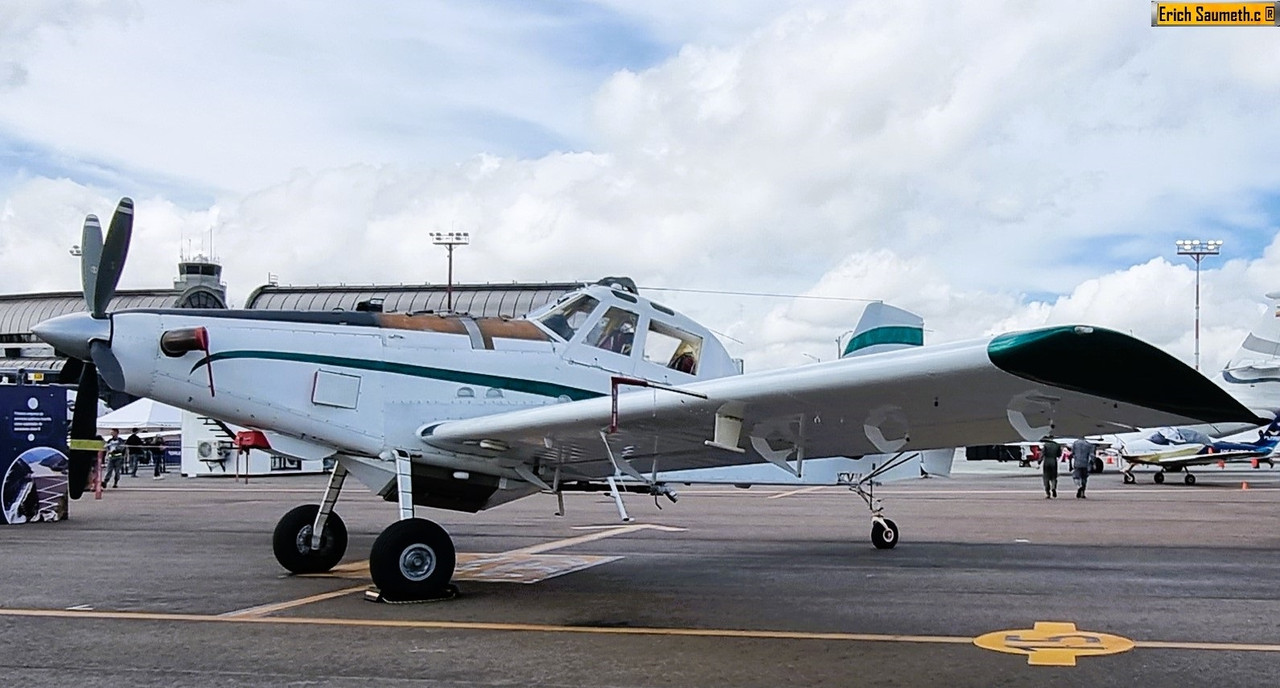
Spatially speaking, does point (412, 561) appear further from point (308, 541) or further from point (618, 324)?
point (618, 324)

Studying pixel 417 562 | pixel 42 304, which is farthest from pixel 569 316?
pixel 42 304

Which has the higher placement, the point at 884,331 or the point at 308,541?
the point at 884,331

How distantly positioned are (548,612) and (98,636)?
3219 millimetres

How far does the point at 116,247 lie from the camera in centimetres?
980

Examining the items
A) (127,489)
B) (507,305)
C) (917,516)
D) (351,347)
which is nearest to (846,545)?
(917,516)

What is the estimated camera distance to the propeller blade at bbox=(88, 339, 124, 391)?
8.83 meters

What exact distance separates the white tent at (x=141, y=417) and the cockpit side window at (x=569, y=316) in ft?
130

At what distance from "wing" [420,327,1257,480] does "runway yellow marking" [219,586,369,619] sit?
64.0 inches

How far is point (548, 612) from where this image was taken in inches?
340

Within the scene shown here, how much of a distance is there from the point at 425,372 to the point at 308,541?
2682mm

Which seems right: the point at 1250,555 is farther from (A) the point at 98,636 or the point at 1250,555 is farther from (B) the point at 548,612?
(A) the point at 98,636

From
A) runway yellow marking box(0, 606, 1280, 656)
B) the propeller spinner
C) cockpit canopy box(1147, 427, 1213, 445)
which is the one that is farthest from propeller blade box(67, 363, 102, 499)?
cockpit canopy box(1147, 427, 1213, 445)

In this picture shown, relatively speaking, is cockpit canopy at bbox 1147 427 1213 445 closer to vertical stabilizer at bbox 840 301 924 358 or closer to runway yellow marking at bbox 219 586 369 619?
vertical stabilizer at bbox 840 301 924 358

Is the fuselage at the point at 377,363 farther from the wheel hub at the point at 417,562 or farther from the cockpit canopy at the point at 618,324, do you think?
the wheel hub at the point at 417,562
